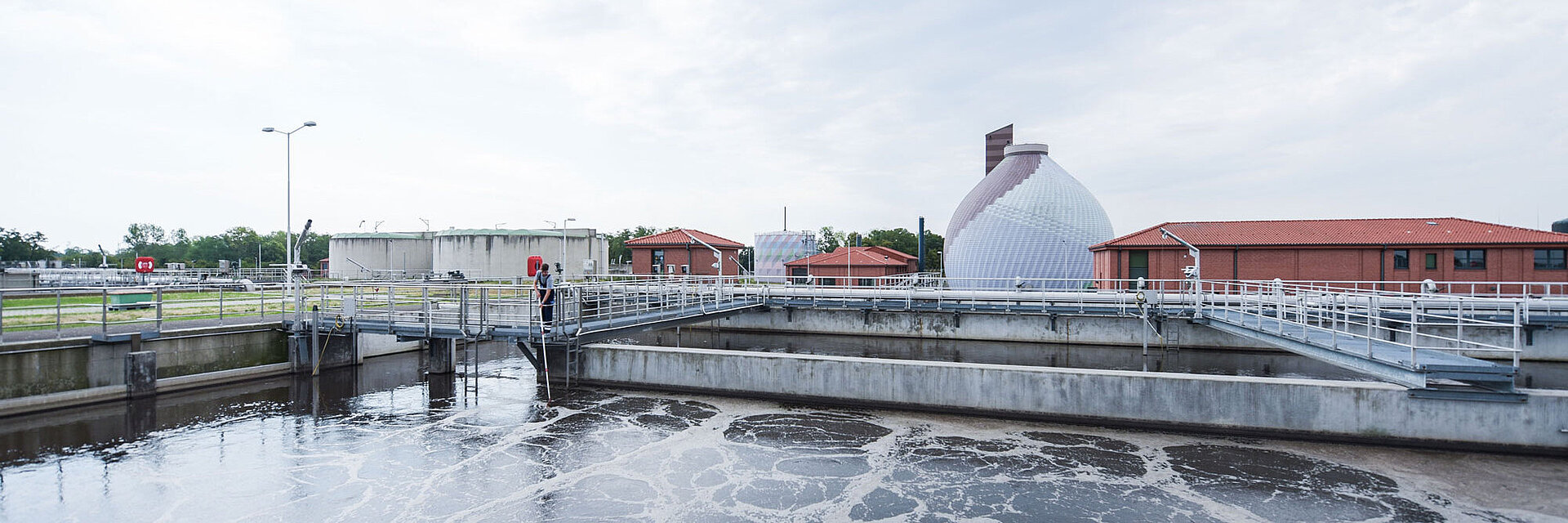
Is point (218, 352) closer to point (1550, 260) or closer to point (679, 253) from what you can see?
point (679, 253)

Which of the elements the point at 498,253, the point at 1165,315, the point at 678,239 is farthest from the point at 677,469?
the point at 498,253

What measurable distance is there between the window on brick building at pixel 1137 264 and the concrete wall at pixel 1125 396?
21.8m

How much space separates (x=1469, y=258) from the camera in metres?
30.2

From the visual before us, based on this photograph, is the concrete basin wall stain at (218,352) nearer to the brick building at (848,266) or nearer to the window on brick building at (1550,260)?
the brick building at (848,266)

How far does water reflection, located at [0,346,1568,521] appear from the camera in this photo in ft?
32.3

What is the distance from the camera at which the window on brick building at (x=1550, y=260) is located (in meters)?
29.8

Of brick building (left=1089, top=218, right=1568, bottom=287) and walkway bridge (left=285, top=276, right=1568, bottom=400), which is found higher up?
brick building (left=1089, top=218, right=1568, bottom=287)

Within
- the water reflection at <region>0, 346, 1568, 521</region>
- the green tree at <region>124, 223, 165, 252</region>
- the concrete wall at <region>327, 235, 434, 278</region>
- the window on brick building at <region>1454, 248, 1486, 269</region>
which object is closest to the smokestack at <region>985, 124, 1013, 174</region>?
the window on brick building at <region>1454, 248, 1486, 269</region>

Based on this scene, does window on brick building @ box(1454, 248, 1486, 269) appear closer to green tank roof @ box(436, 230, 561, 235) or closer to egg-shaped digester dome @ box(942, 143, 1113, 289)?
egg-shaped digester dome @ box(942, 143, 1113, 289)

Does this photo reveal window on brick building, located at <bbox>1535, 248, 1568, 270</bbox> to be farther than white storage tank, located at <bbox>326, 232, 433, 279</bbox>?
No

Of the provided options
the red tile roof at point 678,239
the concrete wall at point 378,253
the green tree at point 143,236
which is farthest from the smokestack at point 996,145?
the green tree at point 143,236

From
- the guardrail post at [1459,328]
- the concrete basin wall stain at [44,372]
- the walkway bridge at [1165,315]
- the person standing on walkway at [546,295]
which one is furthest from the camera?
the person standing on walkway at [546,295]

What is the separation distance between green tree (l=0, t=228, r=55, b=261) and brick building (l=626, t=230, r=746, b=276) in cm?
6743

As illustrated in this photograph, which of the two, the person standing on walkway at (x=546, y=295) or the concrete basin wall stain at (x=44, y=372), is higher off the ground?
the person standing on walkway at (x=546, y=295)
